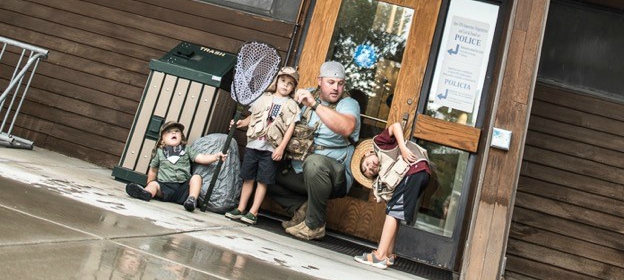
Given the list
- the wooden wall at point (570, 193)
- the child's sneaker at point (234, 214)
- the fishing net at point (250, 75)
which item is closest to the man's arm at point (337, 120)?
the fishing net at point (250, 75)

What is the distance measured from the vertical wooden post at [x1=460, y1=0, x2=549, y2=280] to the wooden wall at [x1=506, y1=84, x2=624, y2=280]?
1.58m

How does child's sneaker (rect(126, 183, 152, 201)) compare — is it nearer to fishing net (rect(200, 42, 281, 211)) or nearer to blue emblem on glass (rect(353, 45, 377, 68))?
fishing net (rect(200, 42, 281, 211))

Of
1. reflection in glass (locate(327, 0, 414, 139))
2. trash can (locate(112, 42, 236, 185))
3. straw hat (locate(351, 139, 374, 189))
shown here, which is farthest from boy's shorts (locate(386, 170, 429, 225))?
trash can (locate(112, 42, 236, 185))

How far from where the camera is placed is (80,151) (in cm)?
539

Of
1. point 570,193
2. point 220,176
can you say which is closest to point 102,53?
point 220,176

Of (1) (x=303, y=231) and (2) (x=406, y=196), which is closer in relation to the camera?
(2) (x=406, y=196)

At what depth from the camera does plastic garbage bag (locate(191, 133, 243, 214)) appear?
4199mm

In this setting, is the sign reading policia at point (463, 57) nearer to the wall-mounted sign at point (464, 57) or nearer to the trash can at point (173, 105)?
the wall-mounted sign at point (464, 57)

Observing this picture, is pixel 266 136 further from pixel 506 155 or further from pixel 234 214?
pixel 506 155

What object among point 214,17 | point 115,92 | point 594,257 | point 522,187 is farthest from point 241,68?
point 594,257

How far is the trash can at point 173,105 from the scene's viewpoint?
4449mm

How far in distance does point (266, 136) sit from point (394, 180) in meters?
1.02

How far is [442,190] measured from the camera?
4.80 meters

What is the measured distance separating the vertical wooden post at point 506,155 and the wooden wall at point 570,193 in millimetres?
1578
